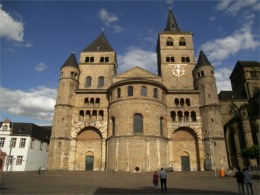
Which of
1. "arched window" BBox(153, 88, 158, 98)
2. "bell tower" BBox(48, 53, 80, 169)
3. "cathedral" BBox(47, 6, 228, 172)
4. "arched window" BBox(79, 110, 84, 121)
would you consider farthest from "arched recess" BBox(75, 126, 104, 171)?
"arched window" BBox(153, 88, 158, 98)

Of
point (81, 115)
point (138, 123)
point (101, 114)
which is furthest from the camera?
point (81, 115)

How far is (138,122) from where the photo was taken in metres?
30.9

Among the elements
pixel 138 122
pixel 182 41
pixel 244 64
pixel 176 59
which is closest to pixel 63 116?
pixel 138 122

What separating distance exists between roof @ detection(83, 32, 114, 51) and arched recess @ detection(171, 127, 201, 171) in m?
23.8

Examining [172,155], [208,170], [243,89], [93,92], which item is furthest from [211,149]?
[243,89]

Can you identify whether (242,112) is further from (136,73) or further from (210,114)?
(136,73)

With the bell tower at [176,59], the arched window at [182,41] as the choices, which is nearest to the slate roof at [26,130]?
the bell tower at [176,59]

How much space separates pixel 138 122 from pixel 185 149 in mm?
10140

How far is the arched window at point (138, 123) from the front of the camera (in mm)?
30484

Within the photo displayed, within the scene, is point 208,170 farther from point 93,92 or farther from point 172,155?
point 93,92

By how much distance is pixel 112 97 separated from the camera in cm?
3431

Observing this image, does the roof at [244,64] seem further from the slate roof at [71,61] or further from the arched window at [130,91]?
the slate roof at [71,61]

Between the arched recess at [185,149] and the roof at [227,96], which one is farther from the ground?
the roof at [227,96]

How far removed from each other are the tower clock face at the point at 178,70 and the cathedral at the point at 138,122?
255mm
